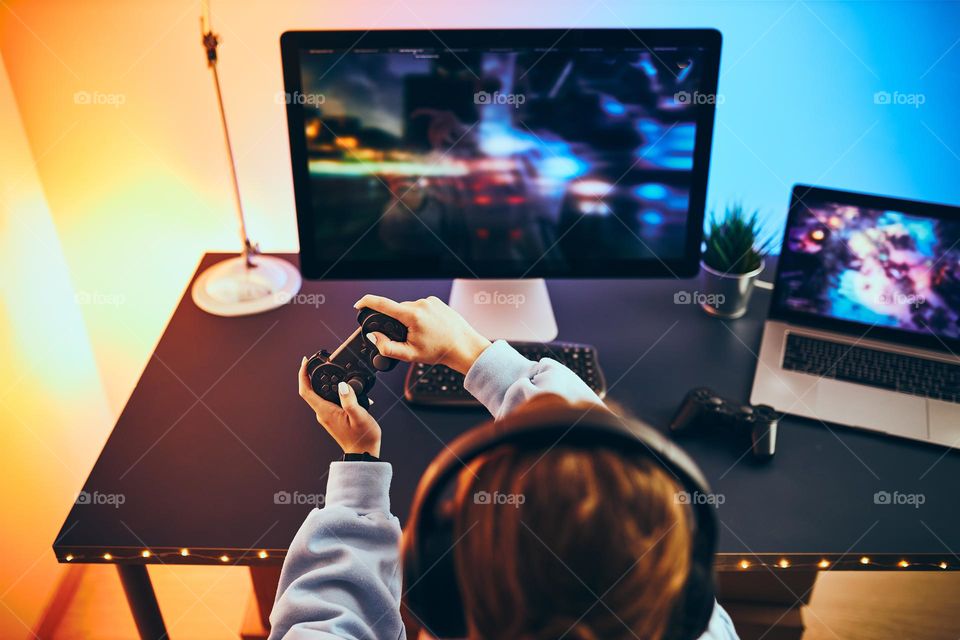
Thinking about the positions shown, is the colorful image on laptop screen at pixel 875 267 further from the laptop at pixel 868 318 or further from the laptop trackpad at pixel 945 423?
the laptop trackpad at pixel 945 423

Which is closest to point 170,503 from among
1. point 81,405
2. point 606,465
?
point 606,465

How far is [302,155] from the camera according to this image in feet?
4.09

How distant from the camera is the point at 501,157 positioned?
4.10 ft

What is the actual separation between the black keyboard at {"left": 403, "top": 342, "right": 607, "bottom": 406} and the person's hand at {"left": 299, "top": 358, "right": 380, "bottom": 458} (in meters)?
0.21

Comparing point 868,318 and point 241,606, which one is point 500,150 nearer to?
point 868,318

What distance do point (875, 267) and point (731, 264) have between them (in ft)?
0.81

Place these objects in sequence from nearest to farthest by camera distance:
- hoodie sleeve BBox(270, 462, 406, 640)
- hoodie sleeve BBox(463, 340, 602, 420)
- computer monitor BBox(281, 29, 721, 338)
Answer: hoodie sleeve BBox(270, 462, 406, 640)
hoodie sleeve BBox(463, 340, 602, 420)
computer monitor BBox(281, 29, 721, 338)

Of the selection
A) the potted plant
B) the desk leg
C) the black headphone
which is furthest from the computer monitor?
the black headphone

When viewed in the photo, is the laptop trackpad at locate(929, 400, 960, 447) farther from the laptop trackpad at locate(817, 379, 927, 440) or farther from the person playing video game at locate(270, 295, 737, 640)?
the person playing video game at locate(270, 295, 737, 640)

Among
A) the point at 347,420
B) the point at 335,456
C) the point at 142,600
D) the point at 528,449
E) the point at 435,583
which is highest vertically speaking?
the point at 528,449

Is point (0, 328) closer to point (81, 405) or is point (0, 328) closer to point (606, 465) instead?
point (81, 405)

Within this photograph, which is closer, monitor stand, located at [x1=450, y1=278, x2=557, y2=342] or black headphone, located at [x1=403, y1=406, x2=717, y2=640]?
black headphone, located at [x1=403, y1=406, x2=717, y2=640]

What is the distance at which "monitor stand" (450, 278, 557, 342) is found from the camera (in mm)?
1376

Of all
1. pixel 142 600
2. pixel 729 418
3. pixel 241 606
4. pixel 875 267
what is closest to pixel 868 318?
pixel 875 267
